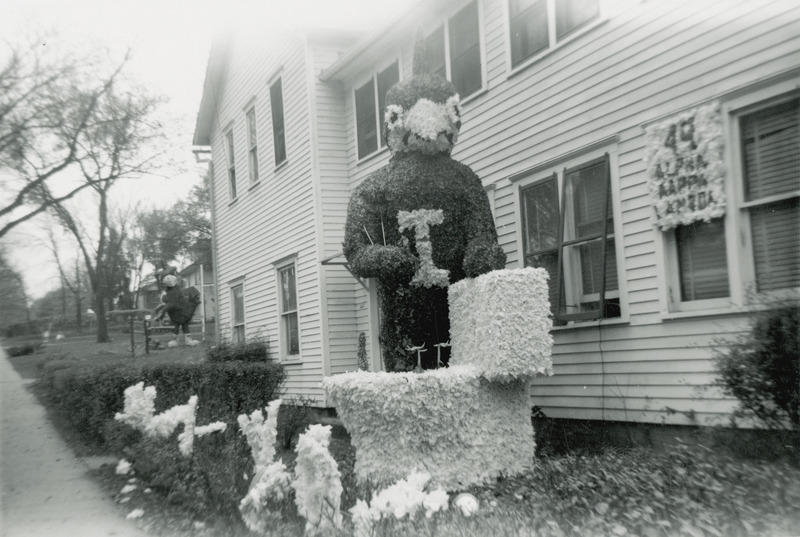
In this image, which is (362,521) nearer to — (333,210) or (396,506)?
(396,506)

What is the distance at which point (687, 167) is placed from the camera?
19.3 feet

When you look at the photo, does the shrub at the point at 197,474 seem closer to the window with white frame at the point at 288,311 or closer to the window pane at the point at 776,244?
the window pane at the point at 776,244

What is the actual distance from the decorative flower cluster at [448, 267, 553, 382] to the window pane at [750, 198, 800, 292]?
5.26 feet

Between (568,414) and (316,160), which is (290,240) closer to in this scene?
(316,160)

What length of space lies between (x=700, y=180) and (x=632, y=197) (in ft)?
2.93

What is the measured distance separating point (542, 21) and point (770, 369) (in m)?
4.64

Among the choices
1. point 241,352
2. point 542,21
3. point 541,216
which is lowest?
point 241,352

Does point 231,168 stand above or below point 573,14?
above

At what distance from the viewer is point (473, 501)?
4734mm

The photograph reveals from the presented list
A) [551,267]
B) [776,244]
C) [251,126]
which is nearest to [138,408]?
[551,267]

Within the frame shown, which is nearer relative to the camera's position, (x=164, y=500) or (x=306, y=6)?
(x=164, y=500)

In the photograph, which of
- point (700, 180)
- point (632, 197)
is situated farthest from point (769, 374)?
point (632, 197)

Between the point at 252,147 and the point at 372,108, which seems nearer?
the point at 372,108

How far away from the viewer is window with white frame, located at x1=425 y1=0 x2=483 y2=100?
8867mm
